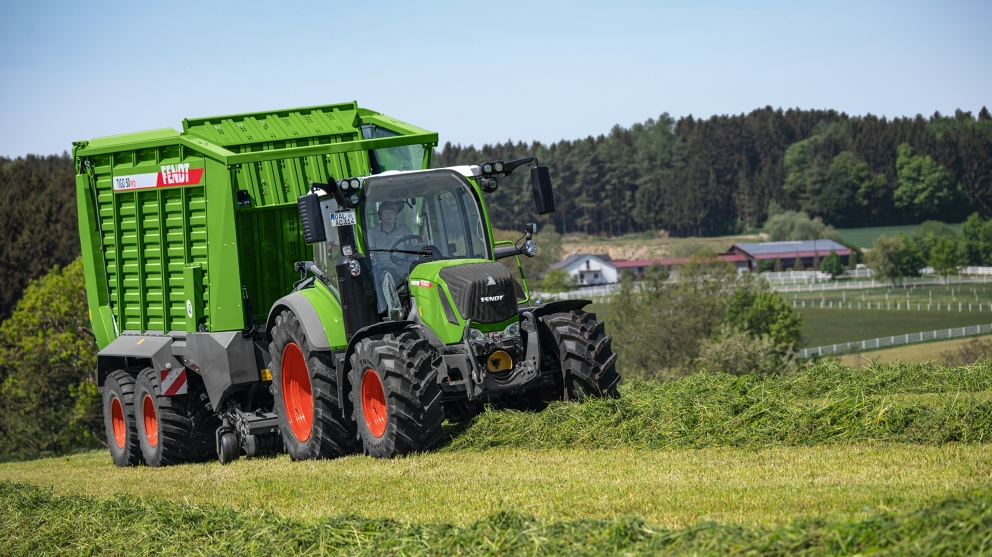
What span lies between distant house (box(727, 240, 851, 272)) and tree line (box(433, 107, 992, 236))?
2047 centimetres

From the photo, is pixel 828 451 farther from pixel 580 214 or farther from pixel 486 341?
pixel 580 214

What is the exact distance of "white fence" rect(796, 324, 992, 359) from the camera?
57.2 m

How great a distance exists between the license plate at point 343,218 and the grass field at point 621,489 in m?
2.37

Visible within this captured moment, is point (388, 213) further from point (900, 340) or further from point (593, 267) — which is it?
point (593, 267)

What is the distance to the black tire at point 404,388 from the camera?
10.2 metres

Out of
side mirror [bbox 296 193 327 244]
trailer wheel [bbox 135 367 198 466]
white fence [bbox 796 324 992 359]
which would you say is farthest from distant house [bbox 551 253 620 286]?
side mirror [bbox 296 193 327 244]

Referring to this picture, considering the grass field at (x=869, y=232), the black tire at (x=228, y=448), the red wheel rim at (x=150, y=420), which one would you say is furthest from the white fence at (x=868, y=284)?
the black tire at (x=228, y=448)

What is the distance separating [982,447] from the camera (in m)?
8.31

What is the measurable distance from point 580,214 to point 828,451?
442 ft

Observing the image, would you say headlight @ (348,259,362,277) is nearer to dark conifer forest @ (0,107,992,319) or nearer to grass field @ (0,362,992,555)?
grass field @ (0,362,992,555)

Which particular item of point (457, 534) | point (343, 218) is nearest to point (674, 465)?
point (457, 534)

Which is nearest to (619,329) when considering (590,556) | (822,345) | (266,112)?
(822,345)

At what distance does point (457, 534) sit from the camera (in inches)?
242

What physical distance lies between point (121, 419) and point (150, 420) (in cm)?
109
